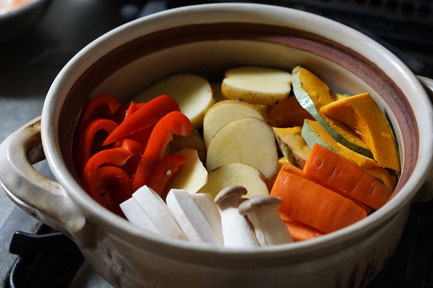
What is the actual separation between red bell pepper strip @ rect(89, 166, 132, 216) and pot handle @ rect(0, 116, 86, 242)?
0.14 m

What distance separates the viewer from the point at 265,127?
1075 millimetres

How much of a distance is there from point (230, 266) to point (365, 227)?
0.61 ft

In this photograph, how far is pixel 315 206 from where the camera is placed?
868mm

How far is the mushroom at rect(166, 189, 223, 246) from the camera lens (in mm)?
792

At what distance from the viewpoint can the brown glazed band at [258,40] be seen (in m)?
0.97

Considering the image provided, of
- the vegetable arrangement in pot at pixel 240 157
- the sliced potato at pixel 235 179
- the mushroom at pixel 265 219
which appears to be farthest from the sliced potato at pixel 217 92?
the mushroom at pixel 265 219

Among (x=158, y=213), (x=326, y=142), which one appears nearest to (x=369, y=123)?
(x=326, y=142)

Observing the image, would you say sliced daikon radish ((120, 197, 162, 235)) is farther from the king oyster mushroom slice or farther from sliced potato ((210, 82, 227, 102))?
sliced potato ((210, 82, 227, 102))

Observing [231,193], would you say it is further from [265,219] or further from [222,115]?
[222,115]

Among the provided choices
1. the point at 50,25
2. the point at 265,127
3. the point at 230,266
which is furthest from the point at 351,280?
the point at 50,25

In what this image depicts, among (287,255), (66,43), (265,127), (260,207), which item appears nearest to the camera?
(287,255)

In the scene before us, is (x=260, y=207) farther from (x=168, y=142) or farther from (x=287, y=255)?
(x=168, y=142)

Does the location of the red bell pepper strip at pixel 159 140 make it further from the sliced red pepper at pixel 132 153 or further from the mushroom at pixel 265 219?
the mushroom at pixel 265 219

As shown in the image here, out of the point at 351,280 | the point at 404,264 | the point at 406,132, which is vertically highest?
the point at 406,132
